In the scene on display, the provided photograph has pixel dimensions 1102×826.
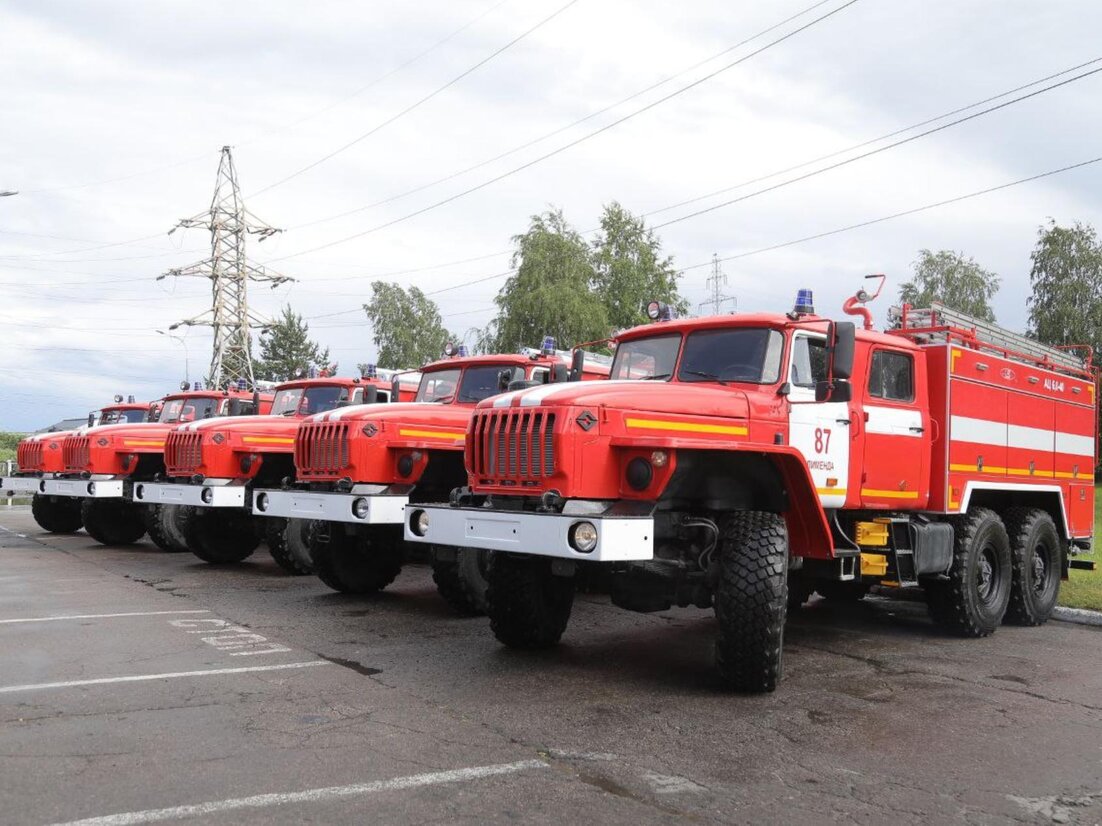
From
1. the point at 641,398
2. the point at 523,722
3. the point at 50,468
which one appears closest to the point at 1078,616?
the point at 641,398

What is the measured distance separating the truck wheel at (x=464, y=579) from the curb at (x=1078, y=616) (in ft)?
19.1

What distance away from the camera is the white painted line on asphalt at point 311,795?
158 inches

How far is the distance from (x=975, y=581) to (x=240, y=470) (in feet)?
26.9

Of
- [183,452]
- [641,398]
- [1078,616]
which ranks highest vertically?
[641,398]

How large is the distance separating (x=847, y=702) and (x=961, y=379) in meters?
3.61

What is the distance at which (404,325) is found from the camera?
1991 inches

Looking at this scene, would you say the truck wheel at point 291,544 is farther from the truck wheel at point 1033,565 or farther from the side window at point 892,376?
the truck wheel at point 1033,565

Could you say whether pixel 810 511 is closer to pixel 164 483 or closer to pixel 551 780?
pixel 551 780

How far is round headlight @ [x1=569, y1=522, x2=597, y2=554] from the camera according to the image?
229 inches

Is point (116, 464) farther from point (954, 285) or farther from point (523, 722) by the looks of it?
point (954, 285)

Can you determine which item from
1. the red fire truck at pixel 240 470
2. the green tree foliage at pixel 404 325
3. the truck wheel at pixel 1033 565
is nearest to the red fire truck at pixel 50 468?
the red fire truck at pixel 240 470

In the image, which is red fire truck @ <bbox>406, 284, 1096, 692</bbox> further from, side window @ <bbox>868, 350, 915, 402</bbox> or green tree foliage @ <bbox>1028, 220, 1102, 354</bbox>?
green tree foliage @ <bbox>1028, 220, 1102, 354</bbox>

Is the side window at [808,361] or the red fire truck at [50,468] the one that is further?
the red fire truck at [50,468]

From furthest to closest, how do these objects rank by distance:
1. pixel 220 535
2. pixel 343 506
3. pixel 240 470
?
pixel 220 535 → pixel 240 470 → pixel 343 506
